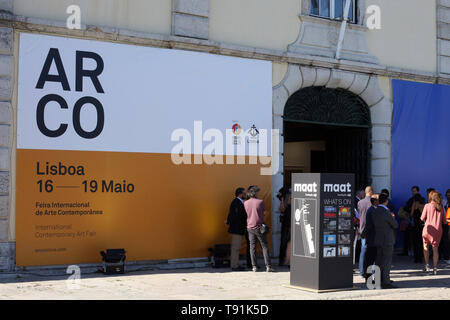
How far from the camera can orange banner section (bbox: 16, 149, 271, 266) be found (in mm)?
11242

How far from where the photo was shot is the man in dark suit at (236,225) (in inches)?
491

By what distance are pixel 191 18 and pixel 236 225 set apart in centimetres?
439

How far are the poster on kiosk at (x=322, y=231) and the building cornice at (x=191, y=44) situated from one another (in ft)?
13.7

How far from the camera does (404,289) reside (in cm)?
1029

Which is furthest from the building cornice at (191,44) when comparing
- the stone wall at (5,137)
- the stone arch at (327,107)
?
the stone arch at (327,107)

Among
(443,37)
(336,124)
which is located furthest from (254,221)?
(443,37)

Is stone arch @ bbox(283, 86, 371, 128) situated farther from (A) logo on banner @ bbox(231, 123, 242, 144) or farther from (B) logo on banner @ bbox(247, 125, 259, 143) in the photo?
(A) logo on banner @ bbox(231, 123, 242, 144)

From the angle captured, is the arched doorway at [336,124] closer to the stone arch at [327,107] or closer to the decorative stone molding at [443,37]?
the stone arch at [327,107]

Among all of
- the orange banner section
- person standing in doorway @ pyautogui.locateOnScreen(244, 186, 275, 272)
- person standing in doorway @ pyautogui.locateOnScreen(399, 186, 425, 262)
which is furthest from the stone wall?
person standing in doorway @ pyautogui.locateOnScreen(399, 186, 425, 262)

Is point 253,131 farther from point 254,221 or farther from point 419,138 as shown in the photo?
point 419,138

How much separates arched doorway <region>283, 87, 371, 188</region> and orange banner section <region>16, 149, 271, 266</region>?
2176 millimetres

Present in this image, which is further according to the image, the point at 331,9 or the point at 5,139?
the point at 331,9

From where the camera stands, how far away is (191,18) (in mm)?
13062
